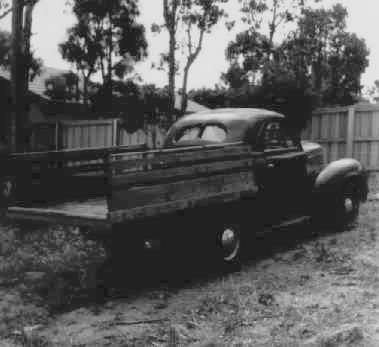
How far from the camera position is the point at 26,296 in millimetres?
5152

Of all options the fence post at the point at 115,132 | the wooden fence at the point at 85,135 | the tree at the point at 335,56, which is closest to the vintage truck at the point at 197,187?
the wooden fence at the point at 85,135

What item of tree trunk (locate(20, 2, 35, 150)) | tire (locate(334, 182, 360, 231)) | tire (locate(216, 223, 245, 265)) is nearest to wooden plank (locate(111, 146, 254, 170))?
tire (locate(216, 223, 245, 265))

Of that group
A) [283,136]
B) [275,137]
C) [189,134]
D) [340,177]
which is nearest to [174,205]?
[189,134]

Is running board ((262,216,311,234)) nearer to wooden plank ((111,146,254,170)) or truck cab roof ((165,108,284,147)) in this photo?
wooden plank ((111,146,254,170))

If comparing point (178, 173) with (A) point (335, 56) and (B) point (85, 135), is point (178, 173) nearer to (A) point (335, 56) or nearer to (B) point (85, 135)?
(B) point (85, 135)

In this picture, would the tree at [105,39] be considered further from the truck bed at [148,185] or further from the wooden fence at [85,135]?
the truck bed at [148,185]

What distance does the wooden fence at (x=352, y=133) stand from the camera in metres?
13.7

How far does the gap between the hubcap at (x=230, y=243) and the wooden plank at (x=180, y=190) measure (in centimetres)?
49

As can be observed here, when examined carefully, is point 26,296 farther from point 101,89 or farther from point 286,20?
point 286,20

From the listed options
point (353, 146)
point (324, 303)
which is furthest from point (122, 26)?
point (324, 303)

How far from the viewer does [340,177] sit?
7812 mm

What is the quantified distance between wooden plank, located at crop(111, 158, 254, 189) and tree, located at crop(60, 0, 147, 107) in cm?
1570

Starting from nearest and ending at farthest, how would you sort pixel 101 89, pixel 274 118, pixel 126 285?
1. pixel 126 285
2. pixel 274 118
3. pixel 101 89

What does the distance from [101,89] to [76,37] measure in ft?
7.30
